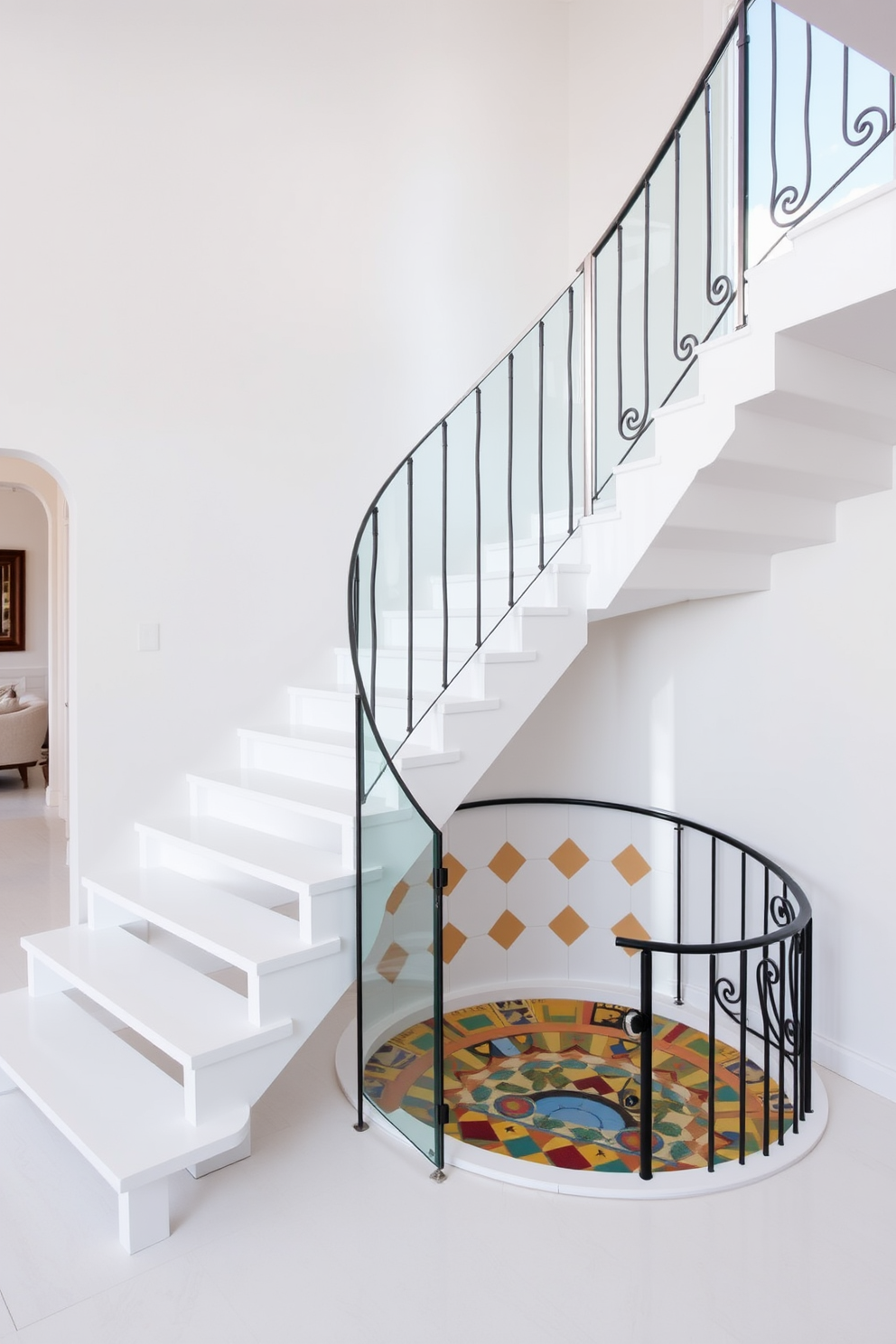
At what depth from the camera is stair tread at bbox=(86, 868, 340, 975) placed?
261cm

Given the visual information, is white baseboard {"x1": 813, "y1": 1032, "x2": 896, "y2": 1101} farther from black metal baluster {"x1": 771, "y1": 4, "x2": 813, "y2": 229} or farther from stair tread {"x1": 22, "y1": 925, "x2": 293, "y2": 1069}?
black metal baluster {"x1": 771, "y1": 4, "x2": 813, "y2": 229}

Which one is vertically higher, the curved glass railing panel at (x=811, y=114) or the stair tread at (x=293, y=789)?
the curved glass railing panel at (x=811, y=114)

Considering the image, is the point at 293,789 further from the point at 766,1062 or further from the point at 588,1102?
the point at 766,1062

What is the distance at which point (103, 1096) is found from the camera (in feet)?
8.30

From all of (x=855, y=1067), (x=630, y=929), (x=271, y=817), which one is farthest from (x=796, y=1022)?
(x=271, y=817)

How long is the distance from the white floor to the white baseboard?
323mm

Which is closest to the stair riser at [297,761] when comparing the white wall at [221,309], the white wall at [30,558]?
the white wall at [221,309]

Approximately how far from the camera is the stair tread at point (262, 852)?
276cm

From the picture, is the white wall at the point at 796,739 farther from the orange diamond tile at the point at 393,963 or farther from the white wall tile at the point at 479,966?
the orange diamond tile at the point at 393,963

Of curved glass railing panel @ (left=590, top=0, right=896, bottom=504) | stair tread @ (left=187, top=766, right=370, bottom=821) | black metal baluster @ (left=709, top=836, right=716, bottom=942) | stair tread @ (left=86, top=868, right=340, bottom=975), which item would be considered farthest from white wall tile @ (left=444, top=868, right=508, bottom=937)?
curved glass railing panel @ (left=590, top=0, right=896, bottom=504)

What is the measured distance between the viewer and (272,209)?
13.2 feet

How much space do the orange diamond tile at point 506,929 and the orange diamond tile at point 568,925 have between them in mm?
169

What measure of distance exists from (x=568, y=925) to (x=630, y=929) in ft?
0.95

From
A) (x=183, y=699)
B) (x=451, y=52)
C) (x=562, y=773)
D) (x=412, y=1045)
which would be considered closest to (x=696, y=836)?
(x=562, y=773)
